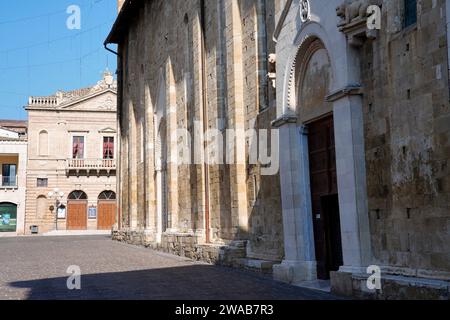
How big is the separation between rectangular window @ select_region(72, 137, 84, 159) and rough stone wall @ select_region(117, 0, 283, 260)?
20.9 m

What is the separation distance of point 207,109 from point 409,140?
10070 mm

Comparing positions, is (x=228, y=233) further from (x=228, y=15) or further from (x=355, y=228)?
(x=355, y=228)

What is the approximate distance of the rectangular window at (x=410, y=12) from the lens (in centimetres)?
782

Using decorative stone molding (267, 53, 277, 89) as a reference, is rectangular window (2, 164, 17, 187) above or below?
above

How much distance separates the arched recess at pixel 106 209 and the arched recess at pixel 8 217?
7.17m

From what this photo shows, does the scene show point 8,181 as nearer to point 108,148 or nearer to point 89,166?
point 89,166

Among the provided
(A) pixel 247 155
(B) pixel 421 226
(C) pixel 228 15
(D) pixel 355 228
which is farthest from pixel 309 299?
(C) pixel 228 15

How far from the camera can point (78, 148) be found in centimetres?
4856

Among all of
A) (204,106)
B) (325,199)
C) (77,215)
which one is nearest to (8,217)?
(77,215)

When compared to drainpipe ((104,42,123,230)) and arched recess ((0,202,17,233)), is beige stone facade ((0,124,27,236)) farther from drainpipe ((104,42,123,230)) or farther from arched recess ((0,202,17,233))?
drainpipe ((104,42,123,230))

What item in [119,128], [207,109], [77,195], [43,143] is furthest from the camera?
[43,143]

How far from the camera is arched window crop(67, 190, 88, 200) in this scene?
47.6m

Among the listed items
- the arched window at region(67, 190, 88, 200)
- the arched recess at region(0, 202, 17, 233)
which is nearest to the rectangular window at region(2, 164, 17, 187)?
the arched recess at region(0, 202, 17, 233)

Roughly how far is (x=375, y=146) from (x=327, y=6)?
9.42 feet
